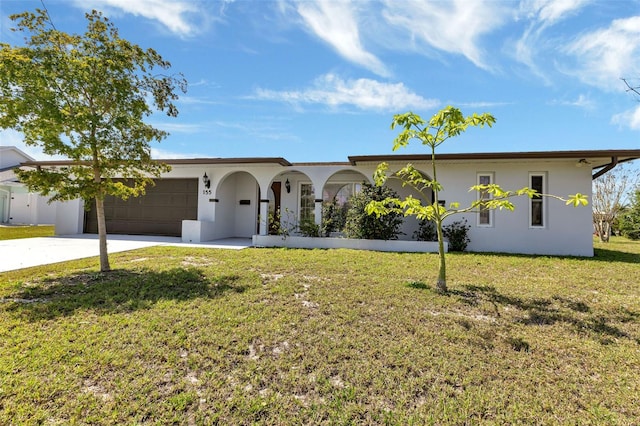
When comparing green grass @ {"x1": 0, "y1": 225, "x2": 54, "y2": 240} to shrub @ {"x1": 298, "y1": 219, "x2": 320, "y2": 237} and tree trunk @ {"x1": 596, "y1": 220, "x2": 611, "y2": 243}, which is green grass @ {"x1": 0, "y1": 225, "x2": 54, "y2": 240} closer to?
shrub @ {"x1": 298, "y1": 219, "x2": 320, "y2": 237}

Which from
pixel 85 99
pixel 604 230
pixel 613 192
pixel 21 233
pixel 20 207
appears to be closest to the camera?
pixel 85 99

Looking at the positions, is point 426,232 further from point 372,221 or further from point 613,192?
point 613,192

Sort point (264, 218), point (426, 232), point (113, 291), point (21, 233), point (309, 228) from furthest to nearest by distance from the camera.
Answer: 1. point (21, 233)
2. point (264, 218)
3. point (309, 228)
4. point (426, 232)
5. point (113, 291)

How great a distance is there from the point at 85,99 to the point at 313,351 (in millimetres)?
6263

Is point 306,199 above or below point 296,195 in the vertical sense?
below

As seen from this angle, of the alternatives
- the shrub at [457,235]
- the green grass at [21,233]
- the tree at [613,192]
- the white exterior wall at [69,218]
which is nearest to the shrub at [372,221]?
the shrub at [457,235]

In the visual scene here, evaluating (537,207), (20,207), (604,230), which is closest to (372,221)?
(537,207)

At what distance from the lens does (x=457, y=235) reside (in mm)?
9953

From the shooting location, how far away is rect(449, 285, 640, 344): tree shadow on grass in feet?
11.8

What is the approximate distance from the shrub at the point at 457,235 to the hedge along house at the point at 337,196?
0.24 m

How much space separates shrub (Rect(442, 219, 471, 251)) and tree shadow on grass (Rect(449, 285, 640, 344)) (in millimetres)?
4967

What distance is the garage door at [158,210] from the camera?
13.4 metres

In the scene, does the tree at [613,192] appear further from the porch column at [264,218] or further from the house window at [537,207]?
the porch column at [264,218]

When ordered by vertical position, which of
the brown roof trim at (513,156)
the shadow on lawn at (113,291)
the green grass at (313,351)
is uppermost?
the brown roof trim at (513,156)
